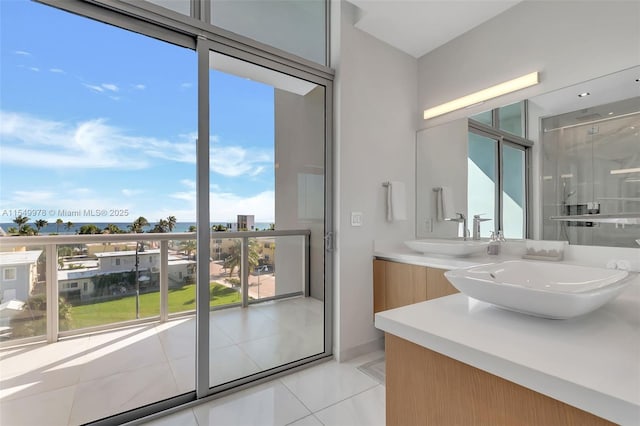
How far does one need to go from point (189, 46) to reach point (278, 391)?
7.79ft

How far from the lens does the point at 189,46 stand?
1892mm

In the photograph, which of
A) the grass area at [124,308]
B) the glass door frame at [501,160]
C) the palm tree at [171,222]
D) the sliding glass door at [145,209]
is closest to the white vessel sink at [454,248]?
the glass door frame at [501,160]

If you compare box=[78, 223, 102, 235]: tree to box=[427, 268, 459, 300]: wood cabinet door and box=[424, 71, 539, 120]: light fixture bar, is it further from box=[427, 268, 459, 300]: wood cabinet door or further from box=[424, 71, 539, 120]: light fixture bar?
box=[424, 71, 539, 120]: light fixture bar

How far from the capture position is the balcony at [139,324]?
2018 millimetres

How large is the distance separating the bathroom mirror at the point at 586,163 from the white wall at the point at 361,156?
896 millimetres

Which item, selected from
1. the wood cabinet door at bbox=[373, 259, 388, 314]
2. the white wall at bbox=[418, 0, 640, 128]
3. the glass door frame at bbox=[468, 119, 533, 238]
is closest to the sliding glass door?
the wood cabinet door at bbox=[373, 259, 388, 314]

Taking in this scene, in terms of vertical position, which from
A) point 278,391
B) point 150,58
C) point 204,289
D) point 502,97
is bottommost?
point 278,391

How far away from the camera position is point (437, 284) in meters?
2.16

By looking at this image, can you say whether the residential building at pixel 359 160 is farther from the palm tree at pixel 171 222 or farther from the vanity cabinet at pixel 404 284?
the palm tree at pixel 171 222

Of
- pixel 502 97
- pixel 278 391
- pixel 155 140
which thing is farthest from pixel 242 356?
pixel 502 97

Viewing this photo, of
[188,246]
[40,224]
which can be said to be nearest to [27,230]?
[40,224]

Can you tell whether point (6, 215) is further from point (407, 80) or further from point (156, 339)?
point (407, 80)

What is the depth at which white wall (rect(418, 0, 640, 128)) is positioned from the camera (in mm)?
1804

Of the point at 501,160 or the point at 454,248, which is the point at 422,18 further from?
the point at 454,248
